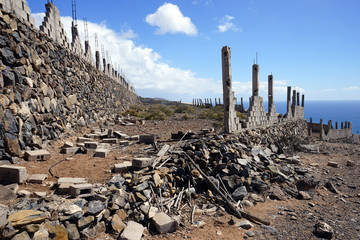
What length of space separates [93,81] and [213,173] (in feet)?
36.9

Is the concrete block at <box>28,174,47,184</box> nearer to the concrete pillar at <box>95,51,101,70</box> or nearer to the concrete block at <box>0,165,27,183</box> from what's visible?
the concrete block at <box>0,165,27,183</box>

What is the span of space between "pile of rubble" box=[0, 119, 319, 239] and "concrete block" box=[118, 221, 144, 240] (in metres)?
0.02

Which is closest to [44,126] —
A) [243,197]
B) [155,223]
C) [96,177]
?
[96,177]

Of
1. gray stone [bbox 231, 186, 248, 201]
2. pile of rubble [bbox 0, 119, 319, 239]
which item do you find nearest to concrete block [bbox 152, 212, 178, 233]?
pile of rubble [bbox 0, 119, 319, 239]

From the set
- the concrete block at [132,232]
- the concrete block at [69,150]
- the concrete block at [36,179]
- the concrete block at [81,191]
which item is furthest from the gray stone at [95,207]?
the concrete block at [69,150]

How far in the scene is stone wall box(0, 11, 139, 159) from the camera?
604 cm

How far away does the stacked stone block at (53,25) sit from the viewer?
30.4ft

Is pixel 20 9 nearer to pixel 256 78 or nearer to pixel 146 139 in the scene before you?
pixel 146 139

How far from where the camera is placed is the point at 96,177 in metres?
5.59

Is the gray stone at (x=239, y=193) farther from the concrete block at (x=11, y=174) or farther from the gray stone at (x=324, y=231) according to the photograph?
the concrete block at (x=11, y=174)

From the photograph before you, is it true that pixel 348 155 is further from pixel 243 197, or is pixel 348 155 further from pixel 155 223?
pixel 155 223

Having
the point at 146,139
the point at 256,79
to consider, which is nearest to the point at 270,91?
the point at 256,79

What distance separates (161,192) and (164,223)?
1.28 m

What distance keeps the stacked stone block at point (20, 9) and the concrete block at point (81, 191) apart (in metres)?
5.91
